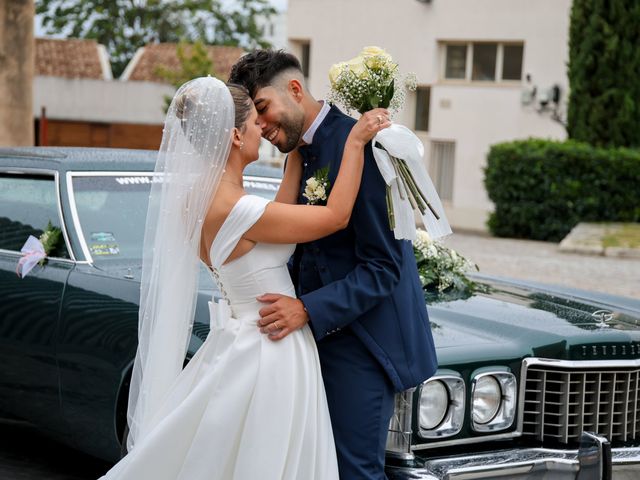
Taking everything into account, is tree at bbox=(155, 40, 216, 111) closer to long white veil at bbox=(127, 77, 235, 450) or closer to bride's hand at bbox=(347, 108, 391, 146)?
long white veil at bbox=(127, 77, 235, 450)

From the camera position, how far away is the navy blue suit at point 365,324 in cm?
325

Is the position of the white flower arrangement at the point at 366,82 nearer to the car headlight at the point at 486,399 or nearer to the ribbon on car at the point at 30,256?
the car headlight at the point at 486,399

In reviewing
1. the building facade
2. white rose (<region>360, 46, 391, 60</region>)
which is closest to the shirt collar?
white rose (<region>360, 46, 391, 60</region>)

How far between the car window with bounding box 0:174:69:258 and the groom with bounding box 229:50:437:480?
1.82m

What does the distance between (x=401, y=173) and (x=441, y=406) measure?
37.6 inches

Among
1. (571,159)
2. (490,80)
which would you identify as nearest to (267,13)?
→ (490,80)

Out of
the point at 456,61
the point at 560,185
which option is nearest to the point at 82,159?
the point at 560,185

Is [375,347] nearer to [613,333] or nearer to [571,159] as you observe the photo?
[613,333]

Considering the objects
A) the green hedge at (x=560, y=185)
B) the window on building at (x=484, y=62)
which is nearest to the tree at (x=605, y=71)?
the green hedge at (x=560, y=185)

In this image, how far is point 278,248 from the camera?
3.36 meters

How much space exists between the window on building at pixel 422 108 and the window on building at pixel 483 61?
2.86 ft

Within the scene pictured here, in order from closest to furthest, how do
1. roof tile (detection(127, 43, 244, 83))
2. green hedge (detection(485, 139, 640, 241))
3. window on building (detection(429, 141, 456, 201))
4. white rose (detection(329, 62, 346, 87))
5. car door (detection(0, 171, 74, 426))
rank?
white rose (detection(329, 62, 346, 87))
car door (detection(0, 171, 74, 426))
green hedge (detection(485, 139, 640, 241))
window on building (detection(429, 141, 456, 201))
roof tile (detection(127, 43, 244, 83))

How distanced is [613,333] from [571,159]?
1650 cm

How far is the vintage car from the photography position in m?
3.81
